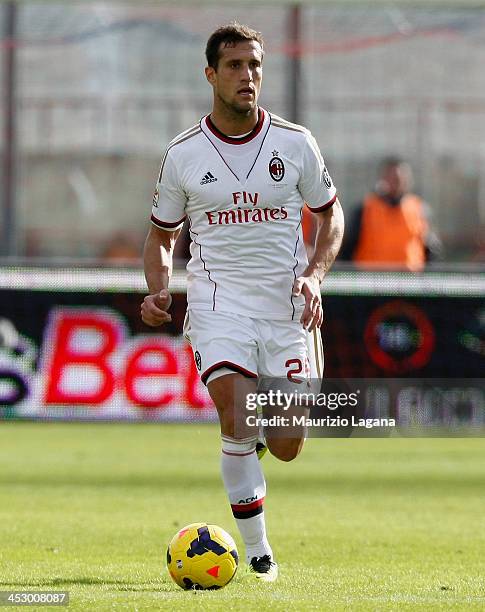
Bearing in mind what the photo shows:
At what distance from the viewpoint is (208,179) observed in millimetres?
6469

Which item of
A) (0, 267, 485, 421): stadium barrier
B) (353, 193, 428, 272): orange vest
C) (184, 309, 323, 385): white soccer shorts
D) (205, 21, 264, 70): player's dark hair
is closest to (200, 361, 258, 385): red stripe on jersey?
(184, 309, 323, 385): white soccer shorts

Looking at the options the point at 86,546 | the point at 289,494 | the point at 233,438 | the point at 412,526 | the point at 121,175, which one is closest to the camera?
the point at 233,438

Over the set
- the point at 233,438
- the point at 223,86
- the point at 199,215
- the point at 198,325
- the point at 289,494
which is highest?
the point at 223,86

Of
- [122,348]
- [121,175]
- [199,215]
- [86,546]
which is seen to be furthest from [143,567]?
[121,175]

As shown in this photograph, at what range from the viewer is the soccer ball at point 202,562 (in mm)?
5996

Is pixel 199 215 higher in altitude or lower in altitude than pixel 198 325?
higher

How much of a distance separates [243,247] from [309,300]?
1.51ft

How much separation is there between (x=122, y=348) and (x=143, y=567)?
20.7ft

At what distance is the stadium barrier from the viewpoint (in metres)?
12.8

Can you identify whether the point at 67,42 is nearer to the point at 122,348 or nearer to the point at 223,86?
the point at 122,348

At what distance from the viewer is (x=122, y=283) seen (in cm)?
1317

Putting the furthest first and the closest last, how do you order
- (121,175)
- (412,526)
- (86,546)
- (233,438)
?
(121,175)
(412,526)
(86,546)
(233,438)

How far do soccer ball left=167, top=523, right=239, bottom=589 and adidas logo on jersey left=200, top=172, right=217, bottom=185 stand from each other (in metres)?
1.56

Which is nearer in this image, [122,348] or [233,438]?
[233,438]
